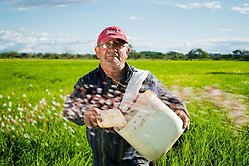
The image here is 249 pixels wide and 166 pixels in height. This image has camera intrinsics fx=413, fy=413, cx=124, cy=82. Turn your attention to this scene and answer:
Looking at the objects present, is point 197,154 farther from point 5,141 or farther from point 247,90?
point 247,90

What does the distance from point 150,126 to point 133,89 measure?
24 centimetres

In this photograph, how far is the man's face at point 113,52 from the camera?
2.16 m

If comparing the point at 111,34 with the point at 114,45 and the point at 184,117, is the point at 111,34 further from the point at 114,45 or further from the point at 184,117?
the point at 184,117

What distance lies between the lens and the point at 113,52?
7.11 feet

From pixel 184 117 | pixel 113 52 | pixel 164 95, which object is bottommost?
pixel 184 117

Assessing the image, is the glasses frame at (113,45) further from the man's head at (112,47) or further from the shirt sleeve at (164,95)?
the shirt sleeve at (164,95)

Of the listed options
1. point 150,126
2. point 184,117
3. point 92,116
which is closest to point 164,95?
point 184,117

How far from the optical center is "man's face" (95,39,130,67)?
2.16m

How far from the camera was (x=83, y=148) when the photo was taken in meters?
3.03

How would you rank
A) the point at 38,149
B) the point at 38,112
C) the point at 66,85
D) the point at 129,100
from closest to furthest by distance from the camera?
the point at 129,100
the point at 38,149
the point at 38,112
the point at 66,85

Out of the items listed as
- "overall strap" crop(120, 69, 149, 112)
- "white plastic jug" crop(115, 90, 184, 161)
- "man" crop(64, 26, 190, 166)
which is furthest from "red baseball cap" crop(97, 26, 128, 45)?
"white plastic jug" crop(115, 90, 184, 161)

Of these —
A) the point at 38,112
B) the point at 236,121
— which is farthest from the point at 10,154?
the point at 236,121

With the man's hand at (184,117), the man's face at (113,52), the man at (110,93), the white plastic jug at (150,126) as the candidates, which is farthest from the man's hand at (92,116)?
the man's hand at (184,117)

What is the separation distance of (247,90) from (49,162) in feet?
20.0
